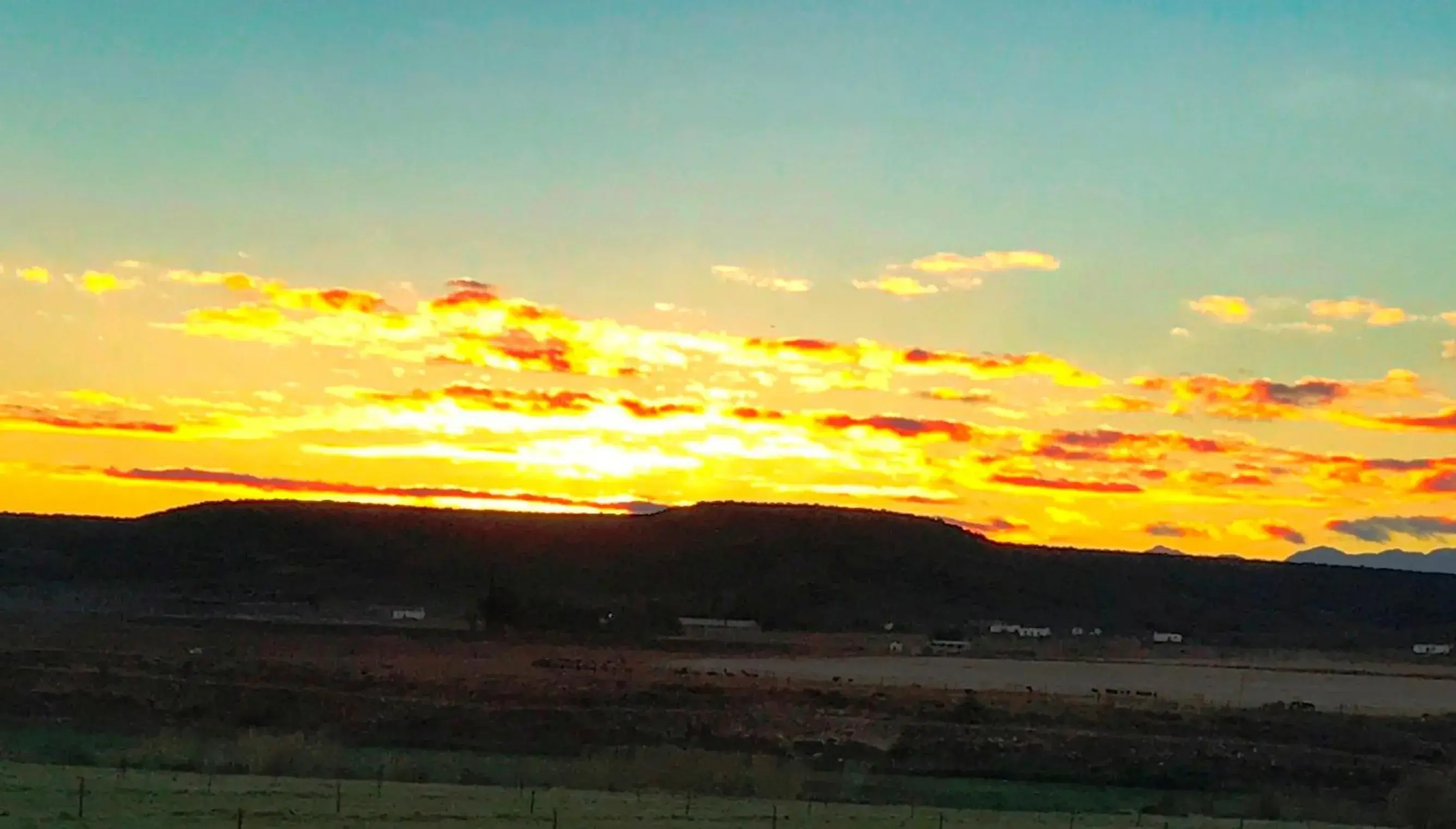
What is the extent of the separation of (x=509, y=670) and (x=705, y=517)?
108309mm

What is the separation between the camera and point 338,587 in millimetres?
140250

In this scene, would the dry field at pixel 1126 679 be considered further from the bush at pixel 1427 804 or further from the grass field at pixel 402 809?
the grass field at pixel 402 809

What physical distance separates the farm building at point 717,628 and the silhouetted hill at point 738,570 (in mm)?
6324

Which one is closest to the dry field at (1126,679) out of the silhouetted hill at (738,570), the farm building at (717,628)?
the farm building at (717,628)

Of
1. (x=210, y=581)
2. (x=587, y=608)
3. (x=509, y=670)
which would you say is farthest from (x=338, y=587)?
(x=509, y=670)

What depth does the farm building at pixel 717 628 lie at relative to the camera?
113 metres

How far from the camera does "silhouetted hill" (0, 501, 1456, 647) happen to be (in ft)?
465

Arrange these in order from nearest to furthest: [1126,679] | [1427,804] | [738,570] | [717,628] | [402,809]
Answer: [402,809], [1427,804], [1126,679], [717,628], [738,570]

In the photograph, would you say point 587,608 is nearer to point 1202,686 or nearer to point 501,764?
point 1202,686

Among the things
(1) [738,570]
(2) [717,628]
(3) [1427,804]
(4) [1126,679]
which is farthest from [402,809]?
(1) [738,570]

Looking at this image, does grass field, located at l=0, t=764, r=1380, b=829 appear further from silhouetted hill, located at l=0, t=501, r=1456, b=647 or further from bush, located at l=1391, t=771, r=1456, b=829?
silhouetted hill, located at l=0, t=501, r=1456, b=647

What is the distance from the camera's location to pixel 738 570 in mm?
156625

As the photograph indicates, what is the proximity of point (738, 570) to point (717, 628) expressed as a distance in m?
36.9

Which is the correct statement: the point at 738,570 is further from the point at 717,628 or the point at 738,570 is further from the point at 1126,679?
the point at 1126,679
